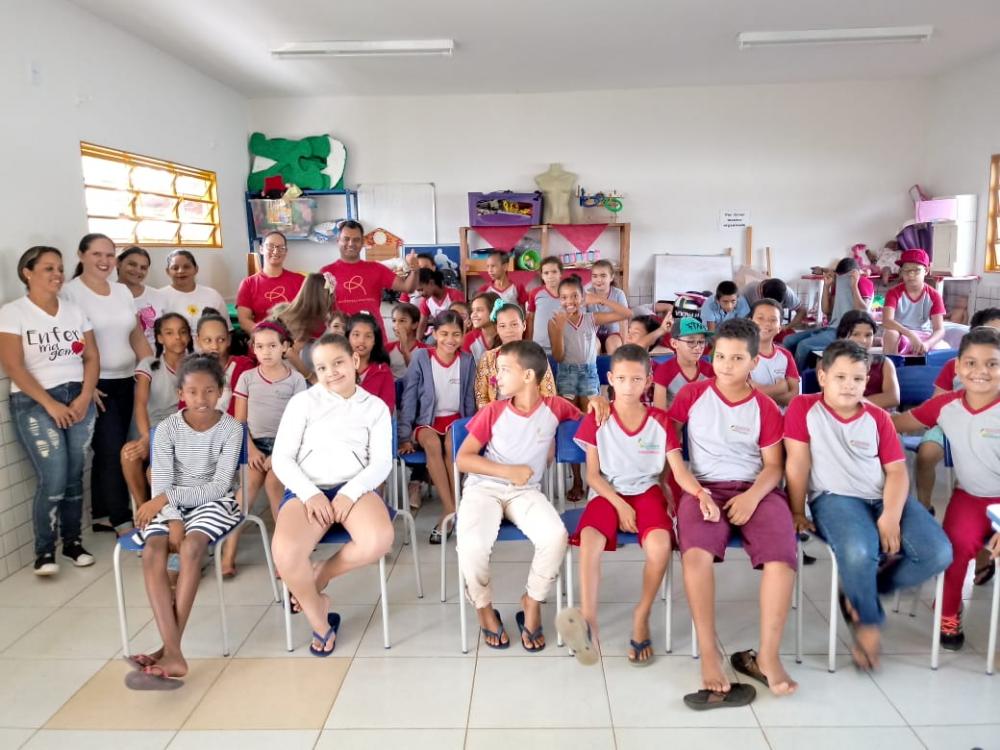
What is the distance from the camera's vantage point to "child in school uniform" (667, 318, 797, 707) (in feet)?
7.05

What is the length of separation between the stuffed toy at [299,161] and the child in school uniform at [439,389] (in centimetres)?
328

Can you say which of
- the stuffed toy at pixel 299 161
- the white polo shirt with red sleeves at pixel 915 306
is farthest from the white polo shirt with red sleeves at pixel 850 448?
the stuffed toy at pixel 299 161

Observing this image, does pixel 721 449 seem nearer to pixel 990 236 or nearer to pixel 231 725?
pixel 231 725

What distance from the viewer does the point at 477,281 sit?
250 inches

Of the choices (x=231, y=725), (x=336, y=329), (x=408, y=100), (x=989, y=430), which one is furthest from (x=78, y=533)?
(x=408, y=100)

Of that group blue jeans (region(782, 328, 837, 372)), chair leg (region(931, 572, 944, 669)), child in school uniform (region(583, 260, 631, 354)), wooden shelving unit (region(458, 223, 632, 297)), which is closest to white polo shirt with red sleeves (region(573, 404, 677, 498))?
chair leg (region(931, 572, 944, 669))

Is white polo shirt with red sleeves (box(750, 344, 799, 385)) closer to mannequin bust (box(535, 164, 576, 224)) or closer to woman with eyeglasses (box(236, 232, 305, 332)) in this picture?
woman with eyeglasses (box(236, 232, 305, 332))

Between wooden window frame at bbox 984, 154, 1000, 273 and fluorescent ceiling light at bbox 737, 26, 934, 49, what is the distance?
1.30 metres

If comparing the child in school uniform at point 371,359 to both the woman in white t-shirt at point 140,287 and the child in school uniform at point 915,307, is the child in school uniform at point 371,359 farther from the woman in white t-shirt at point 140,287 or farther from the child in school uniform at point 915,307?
the child in school uniform at point 915,307

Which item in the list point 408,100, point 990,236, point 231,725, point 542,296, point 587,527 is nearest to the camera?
point 231,725

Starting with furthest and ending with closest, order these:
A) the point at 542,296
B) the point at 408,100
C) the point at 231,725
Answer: the point at 408,100, the point at 542,296, the point at 231,725

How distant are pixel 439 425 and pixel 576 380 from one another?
0.90 metres

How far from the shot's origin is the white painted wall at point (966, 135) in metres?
5.34

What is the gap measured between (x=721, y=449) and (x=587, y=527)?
55 centimetres
